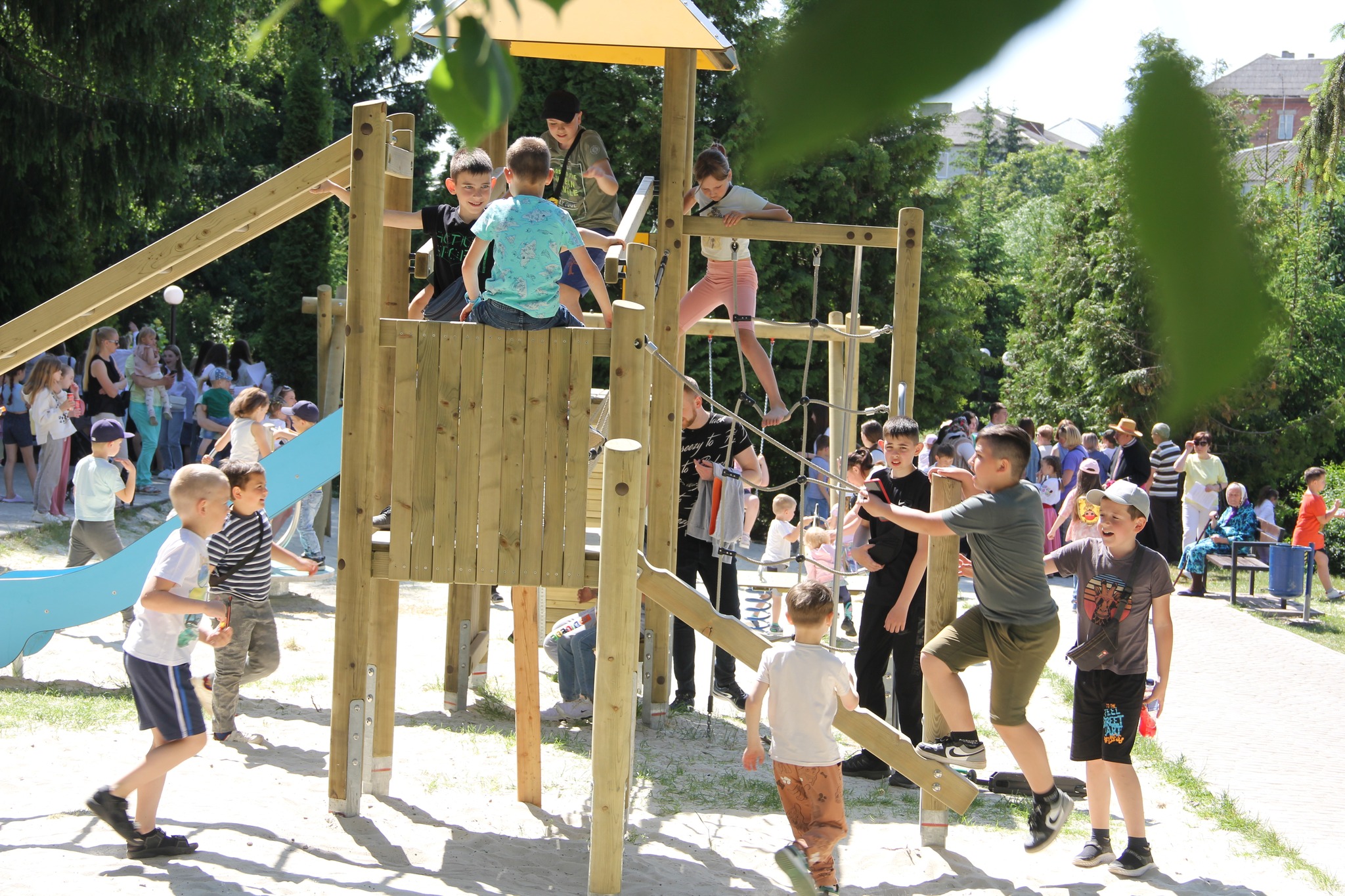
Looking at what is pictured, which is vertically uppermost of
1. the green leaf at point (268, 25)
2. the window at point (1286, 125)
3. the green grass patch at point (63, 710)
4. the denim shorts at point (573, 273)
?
the denim shorts at point (573, 273)

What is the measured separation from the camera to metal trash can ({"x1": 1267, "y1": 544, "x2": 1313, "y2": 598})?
1167 centimetres

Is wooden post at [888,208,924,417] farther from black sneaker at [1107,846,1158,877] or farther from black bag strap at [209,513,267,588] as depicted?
black bag strap at [209,513,267,588]

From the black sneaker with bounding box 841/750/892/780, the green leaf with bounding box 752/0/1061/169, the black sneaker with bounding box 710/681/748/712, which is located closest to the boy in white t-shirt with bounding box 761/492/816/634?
the black sneaker with bounding box 710/681/748/712

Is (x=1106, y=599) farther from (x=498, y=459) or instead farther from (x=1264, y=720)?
(x=1264, y=720)

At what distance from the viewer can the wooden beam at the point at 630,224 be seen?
4.86 meters

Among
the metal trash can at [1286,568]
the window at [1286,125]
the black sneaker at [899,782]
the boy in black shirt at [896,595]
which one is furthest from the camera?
the metal trash can at [1286,568]

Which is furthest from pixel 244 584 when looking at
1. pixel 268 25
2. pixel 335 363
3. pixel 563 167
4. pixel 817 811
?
pixel 335 363

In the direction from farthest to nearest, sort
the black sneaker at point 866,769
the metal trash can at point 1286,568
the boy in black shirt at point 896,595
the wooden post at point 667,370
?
the metal trash can at point 1286,568
the wooden post at point 667,370
the black sneaker at point 866,769
the boy in black shirt at point 896,595

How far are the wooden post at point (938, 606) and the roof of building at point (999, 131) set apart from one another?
13.5 feet

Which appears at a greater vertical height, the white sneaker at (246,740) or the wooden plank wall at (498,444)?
the wooden plank wall at (498,444)

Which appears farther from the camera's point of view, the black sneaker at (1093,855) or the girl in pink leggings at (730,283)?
the girl in pink leggings at (730,283)

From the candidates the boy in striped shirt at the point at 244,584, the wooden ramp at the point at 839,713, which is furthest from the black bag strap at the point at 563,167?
the wooden ramp at the point at 839,713

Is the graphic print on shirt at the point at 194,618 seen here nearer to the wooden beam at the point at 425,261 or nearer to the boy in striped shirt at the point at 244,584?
the boy in striped shirt at the point at 244,584

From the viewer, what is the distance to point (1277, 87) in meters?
0.55
